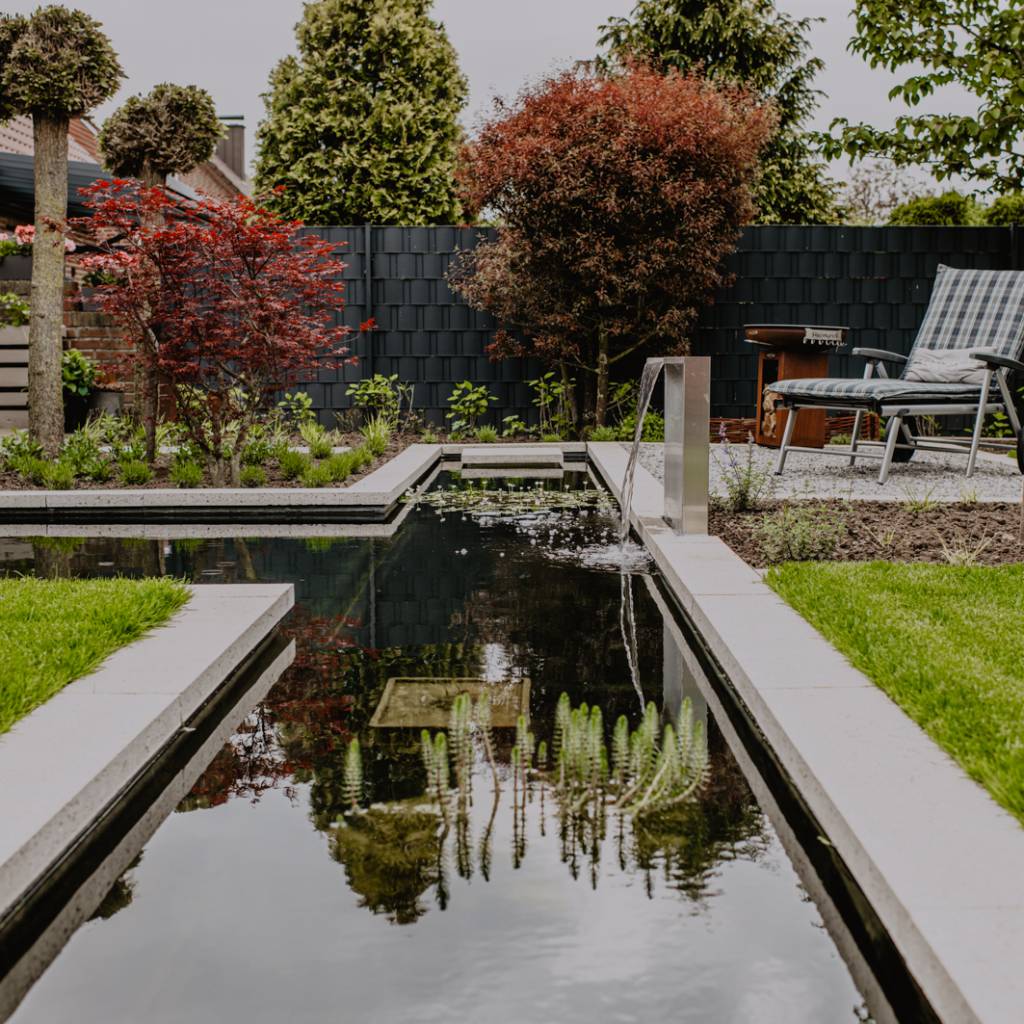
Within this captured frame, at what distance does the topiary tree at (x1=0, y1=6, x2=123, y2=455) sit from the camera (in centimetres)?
748

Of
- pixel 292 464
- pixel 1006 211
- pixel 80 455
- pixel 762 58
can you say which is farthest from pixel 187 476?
pixel 762 58

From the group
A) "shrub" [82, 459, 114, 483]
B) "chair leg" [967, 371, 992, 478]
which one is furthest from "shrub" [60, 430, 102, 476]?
"chair leg" [967, 371, 992, 478]

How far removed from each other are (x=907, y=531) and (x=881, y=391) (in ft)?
6.34

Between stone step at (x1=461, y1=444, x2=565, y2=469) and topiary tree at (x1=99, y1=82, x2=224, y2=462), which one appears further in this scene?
stone step at (x1=461, y1=444, x2=565, y2=469)

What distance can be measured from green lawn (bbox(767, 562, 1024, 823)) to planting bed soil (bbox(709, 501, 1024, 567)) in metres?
0.43

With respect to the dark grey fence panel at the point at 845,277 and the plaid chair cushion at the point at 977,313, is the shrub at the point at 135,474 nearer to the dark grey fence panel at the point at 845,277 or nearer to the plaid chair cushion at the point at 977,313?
the plaid chair cushion at the point at 977,313

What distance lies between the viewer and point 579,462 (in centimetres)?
963

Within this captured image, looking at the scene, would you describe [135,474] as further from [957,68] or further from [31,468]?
[957,68]

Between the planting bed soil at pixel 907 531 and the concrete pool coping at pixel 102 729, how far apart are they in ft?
7.29

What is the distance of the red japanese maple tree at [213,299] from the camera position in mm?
6770

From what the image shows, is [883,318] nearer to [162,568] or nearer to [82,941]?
[162,568]

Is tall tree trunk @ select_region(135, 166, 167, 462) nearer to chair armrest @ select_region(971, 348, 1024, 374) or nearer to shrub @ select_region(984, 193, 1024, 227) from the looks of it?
chair armrest @ select_region(971, 348, 1024, 374)

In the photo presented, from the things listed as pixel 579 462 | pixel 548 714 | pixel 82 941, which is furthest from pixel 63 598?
pixel 579 462

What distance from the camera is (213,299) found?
702 centimetres
